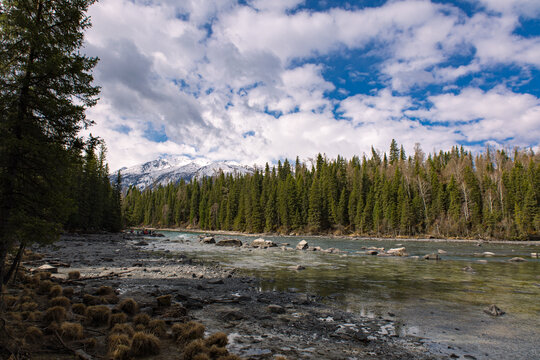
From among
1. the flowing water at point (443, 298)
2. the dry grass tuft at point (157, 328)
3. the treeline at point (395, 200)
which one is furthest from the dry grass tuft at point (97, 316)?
the treeline at point (395, 200)

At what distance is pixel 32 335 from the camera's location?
18.8ft

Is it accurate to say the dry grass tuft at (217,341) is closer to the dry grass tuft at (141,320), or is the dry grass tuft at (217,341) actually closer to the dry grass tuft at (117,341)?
the dry grass tuft at (117,341)

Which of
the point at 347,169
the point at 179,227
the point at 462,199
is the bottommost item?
the point at 179,227

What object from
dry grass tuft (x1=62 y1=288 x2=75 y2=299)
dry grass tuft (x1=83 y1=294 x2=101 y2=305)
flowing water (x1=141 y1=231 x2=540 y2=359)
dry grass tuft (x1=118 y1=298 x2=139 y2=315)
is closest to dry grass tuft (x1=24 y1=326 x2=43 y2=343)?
dry grass tuft (x1=118 y1=298 x2=139 y2=315)

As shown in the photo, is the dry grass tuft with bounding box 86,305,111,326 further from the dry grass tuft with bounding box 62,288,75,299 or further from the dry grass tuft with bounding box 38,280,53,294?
the dry grass tuft with bounding box 38,280,53,294

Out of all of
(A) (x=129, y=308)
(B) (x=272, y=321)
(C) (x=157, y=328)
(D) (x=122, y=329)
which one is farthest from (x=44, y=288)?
(B) (x=272, y=321)

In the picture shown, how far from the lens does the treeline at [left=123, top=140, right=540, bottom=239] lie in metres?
58.1

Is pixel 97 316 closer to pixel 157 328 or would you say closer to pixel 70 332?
pixel 70 332

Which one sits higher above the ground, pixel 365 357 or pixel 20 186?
pixel 20 186

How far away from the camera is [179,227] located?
117 m

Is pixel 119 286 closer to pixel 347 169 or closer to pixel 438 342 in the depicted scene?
pixel 438 342

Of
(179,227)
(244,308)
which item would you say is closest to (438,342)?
(244,308)

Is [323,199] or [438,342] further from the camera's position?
[323,199]

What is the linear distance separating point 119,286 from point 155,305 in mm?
4441
